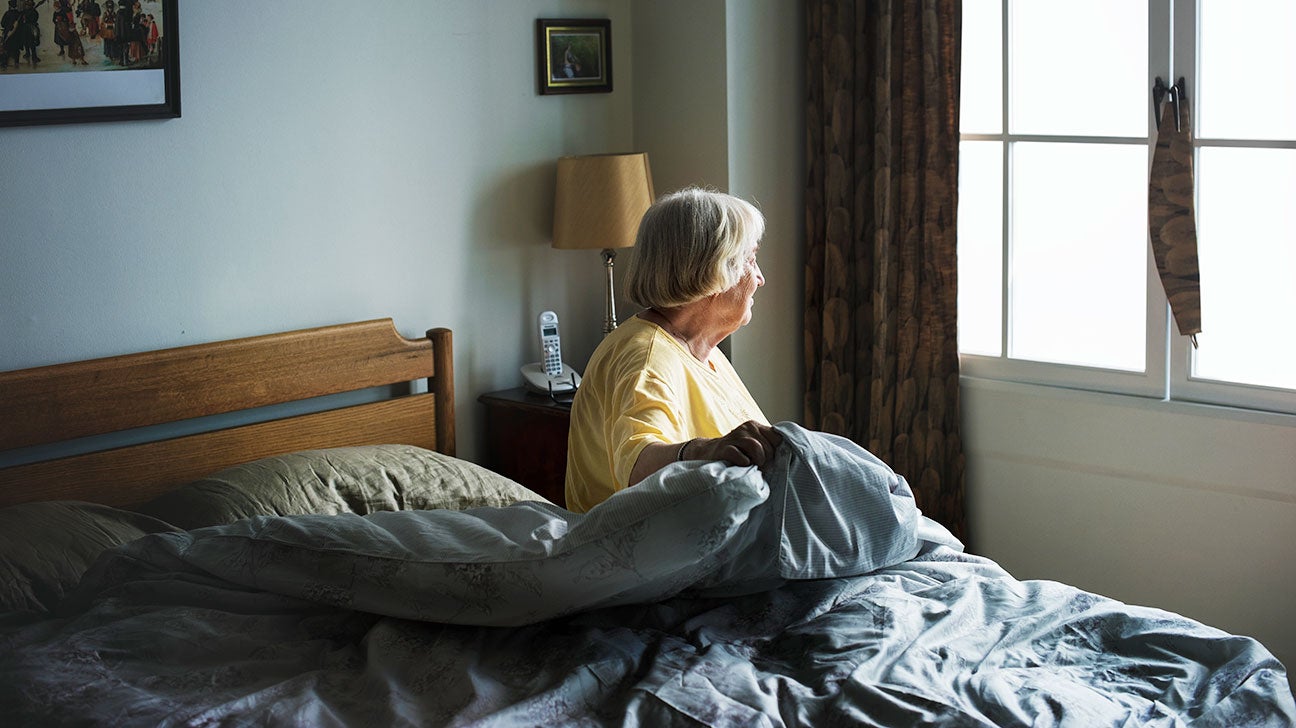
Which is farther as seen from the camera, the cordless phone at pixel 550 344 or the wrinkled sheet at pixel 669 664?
the cordless phone at pixel 550 344

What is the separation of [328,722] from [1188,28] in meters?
2.58

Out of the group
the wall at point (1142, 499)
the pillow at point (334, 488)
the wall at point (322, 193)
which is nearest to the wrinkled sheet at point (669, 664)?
the pillow at point (334, 488)

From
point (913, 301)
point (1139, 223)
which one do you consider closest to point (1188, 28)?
point (1139, 223)

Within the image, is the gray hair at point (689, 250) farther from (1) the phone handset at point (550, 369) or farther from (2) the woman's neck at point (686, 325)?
(1) the phone handset at point (550, 369)

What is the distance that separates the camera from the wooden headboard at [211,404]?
258 cm

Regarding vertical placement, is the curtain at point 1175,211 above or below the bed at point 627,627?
above

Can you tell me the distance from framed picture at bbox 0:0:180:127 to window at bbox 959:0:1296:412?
2.08 m

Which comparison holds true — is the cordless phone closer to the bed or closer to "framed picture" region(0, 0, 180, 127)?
"framed picture" region(0, 0, 180, 127)

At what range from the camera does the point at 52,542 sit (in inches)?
90.1

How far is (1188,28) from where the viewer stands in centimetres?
307

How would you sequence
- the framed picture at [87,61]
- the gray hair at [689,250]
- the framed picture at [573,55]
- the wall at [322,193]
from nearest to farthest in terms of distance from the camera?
the gray hair at [689,250] → the framed picture at [87,61] → the wall at [322,193] → the framed picture at [573,55]

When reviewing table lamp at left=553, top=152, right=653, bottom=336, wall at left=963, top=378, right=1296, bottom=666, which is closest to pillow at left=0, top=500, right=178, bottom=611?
table lamp at left=553, top=152, right=653, bottom=336

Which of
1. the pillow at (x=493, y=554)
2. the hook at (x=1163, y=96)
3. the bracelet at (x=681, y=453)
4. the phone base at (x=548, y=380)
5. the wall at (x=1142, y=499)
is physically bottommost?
the wall at (x=1142, y=499)

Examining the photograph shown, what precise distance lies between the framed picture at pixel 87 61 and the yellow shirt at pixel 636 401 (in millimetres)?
1181
